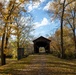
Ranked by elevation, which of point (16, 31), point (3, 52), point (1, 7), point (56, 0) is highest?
point (56, 0)

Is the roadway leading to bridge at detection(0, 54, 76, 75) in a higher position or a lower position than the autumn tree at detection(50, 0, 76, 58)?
lower

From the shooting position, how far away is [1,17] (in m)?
24.5

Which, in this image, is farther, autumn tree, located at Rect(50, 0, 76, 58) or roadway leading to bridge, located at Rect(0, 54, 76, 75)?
autumn tree, located at Rect(50, 0, 76, 58)

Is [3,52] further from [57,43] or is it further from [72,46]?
[57,43]

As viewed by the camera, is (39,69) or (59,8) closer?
(39,69)

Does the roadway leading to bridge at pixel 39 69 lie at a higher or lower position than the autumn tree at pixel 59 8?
lower

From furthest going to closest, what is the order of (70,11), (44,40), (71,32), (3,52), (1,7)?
(44,40) → (71,32) → (70,11) → (3,52) → (1,7)

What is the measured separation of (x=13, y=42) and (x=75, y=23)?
20029 millimetres

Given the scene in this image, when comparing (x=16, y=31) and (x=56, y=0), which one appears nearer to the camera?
(x=16, y=31)

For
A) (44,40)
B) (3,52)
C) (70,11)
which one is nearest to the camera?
(3,52)

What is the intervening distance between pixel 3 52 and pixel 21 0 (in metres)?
7.86

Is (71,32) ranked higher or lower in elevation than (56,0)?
lower

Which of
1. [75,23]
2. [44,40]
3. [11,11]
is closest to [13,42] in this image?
[44,40]

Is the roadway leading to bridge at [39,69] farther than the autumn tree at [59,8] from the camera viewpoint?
No
